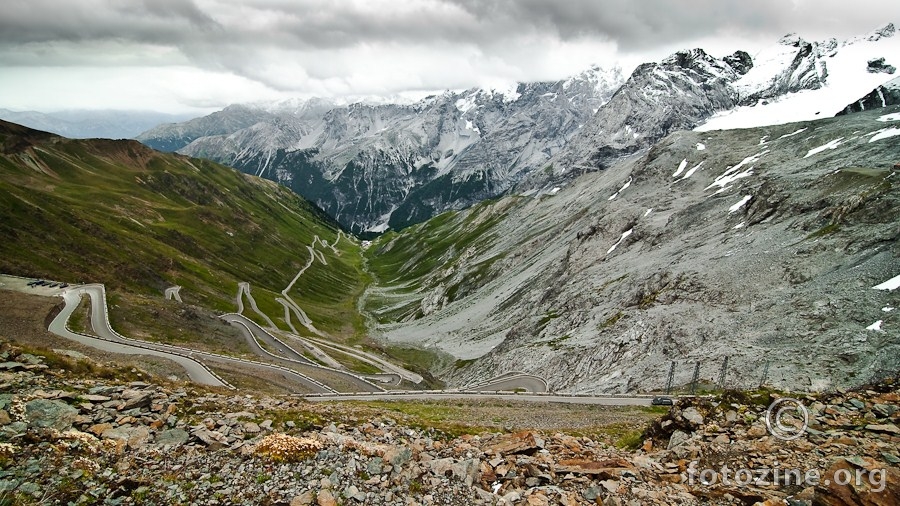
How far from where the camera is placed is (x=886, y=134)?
346 feet

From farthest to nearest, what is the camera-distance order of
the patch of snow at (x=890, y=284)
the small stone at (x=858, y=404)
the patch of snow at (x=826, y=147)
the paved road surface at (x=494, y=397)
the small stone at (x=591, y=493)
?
1. the patch of snow at (x=826, y=147)
2. the paved road surface at (x=494, y=397)
3. the patch of snow at (x=890, y=284)
4. the small stone at (x=858, y=404)
5. the small stone at (x=591, y=493)

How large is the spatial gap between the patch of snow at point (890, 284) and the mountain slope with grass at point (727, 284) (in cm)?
40

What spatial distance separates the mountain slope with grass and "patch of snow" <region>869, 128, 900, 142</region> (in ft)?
2.30

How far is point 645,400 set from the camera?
4944cm

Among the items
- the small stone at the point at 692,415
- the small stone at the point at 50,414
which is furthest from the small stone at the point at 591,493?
the small stone at the point at 50,414

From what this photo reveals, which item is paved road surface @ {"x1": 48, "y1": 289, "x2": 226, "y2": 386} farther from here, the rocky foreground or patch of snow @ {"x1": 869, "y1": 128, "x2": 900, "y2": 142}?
patch of snow @ {"x1": 869, "y1": 128, "x2": 900, "y2": 142}

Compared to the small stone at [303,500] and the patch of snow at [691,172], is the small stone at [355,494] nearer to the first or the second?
the small stone at [303,500]

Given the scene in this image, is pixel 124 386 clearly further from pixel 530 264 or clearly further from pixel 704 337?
pixel 530 264

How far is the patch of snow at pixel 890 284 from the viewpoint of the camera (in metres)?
47.7

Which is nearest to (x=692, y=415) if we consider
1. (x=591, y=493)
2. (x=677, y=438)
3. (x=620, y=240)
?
(x=677, y=438)

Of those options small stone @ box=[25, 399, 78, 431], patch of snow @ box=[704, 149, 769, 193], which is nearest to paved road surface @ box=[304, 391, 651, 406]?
small stone @ box=[25, 399, 78, 431]

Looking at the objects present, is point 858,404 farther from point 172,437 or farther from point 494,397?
point 494,397

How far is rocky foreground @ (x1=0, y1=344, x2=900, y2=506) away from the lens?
1570cm

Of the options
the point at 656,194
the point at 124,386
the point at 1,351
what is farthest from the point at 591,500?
the point at 656,194
